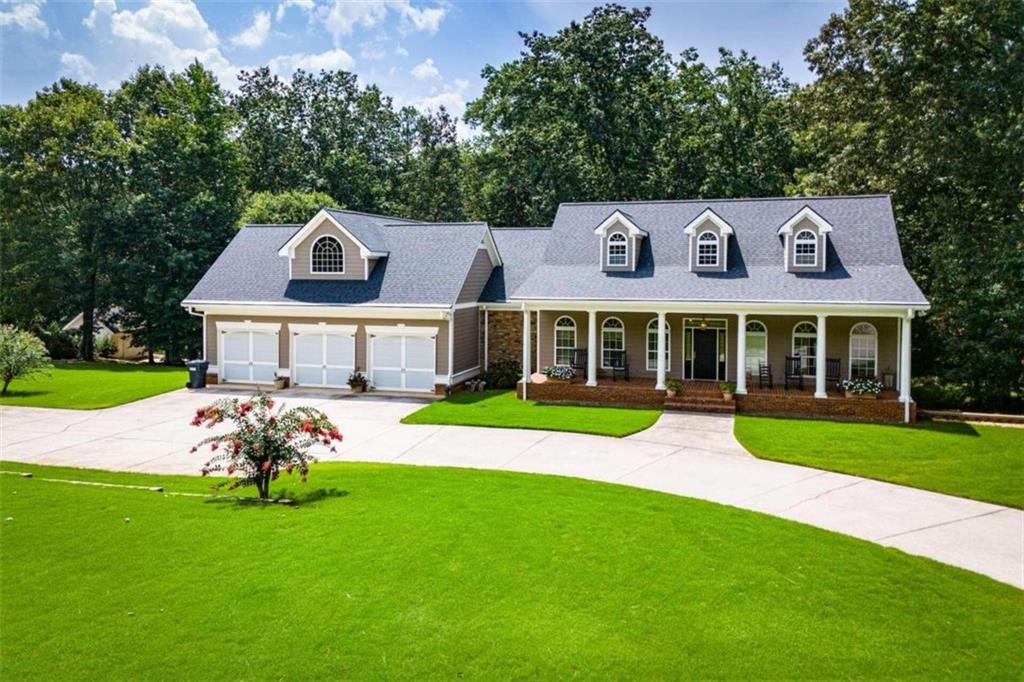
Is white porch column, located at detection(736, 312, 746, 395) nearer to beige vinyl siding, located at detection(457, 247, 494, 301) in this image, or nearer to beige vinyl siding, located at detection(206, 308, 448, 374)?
beige vinyl siding, located at detection(457, 247, 494, 301)

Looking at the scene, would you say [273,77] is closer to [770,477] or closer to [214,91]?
[214,91]

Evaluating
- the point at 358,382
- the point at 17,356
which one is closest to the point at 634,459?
the point at 358,382

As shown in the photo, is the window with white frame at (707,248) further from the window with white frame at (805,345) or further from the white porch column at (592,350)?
the white porch column at (592,350)

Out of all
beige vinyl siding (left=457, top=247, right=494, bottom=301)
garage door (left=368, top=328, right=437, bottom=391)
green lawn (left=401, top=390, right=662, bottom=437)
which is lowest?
green lawn (left=401, top=390, right=662, bottom=437)

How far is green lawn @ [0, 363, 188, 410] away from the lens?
25.1 metres

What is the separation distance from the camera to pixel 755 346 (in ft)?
82.9

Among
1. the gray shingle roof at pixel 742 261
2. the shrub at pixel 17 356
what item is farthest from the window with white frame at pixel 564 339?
the shrub at pixel 17 356

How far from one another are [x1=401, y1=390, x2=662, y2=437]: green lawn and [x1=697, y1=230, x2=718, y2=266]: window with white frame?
6128mm

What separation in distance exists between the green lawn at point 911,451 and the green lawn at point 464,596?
536 cm

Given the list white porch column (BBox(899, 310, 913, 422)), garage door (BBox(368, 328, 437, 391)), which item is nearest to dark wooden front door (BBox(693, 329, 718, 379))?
white porch column (BBox(899, 310, 913, 422))

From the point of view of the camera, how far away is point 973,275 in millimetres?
24938

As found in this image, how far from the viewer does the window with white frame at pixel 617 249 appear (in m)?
26.9

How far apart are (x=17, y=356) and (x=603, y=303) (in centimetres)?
2071

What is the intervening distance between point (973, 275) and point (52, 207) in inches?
1748
